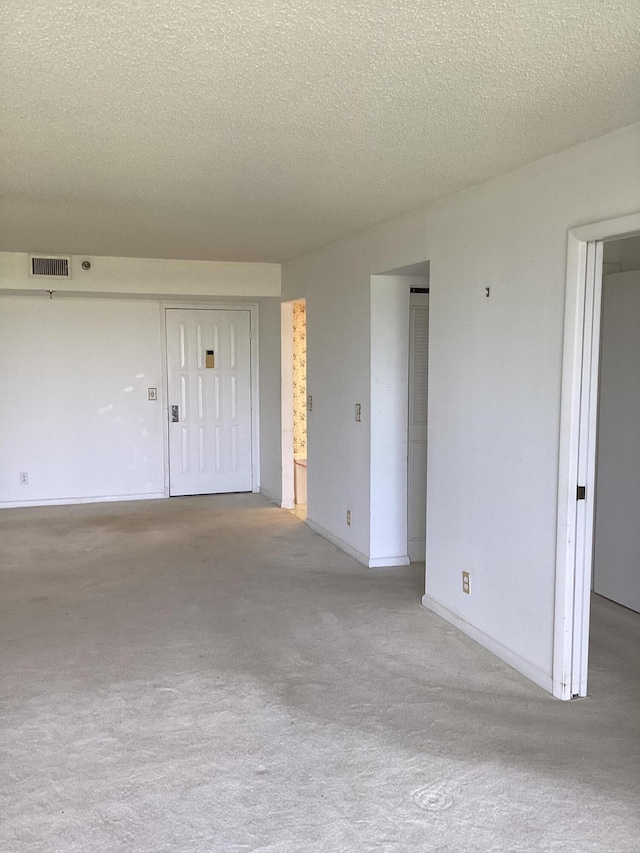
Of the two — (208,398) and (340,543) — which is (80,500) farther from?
(340,543)

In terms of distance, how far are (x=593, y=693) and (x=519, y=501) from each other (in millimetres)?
884

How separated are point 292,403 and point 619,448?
10.9 feet

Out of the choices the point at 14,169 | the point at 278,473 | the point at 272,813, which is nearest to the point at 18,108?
the point at 14,169

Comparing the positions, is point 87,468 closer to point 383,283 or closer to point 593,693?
point 383,283

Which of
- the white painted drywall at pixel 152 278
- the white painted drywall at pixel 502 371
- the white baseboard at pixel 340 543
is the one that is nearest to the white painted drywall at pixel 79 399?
the white painted drywall at pixel 152 278

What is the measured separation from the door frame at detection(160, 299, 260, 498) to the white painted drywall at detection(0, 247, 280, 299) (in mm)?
431

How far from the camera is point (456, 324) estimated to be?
373 centimetres

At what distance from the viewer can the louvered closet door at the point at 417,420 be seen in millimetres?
4820

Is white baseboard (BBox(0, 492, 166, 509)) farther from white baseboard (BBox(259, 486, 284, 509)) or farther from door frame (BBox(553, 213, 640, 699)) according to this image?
door frame (BBox(553, 213, 640, 699))

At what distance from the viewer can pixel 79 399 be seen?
273 inches

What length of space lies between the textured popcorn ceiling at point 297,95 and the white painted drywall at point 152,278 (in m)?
2.22

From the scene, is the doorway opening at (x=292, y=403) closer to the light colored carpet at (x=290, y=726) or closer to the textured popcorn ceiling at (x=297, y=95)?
the light colored carpet at (x=290, y=726)

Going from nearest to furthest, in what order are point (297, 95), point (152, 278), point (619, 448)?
1. point (297, 95)
2. point (619, 448)
3. point (152, 278)

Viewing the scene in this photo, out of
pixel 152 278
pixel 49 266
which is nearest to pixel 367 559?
pixel 152 278
